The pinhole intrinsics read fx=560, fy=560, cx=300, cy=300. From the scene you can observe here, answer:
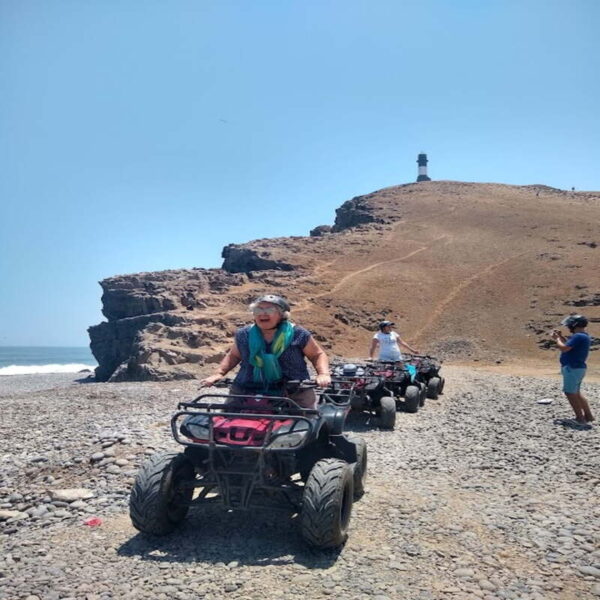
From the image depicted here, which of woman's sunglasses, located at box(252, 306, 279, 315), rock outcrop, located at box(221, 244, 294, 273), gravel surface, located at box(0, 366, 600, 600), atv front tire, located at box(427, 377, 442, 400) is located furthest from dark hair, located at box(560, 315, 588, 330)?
rock outcrop, located at box(221, 244, 294, 273)

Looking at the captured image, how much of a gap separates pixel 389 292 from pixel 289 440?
43.9m

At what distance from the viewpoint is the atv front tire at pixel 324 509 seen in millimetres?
4598

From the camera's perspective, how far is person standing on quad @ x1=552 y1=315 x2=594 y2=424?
11141mm

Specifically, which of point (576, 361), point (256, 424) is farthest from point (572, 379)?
point (256, 424)

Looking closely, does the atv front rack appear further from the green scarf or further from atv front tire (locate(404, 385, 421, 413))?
atv front tire (locate(404, 385, 421, 413))

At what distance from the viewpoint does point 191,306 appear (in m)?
35.5

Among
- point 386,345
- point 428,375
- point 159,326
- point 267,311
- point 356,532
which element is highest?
point 159,326

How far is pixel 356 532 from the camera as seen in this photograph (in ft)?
17.5

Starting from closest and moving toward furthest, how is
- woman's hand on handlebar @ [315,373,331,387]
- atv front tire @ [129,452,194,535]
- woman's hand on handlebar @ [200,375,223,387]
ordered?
atv front tire @ [129,452,194,535] < woman's hand on handlebar @ [315,373,331,387] < woman's hand on handlebar @ [200,375,223,387]

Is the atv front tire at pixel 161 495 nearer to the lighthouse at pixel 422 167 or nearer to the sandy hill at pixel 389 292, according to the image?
the sandy hill at pixel 389 292

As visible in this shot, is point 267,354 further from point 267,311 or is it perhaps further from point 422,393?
point 422,393

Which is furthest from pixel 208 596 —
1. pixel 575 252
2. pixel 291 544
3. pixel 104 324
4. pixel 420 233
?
pixel 420 233

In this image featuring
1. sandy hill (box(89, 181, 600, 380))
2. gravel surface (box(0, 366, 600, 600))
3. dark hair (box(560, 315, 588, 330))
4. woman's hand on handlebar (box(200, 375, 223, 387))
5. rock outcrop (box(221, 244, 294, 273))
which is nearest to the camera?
gravel surface (box(0, 366, 600, 600))

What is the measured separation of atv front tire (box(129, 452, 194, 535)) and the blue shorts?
8.67 metres
